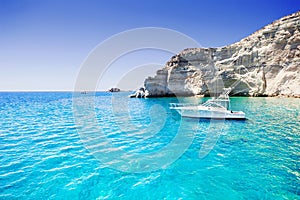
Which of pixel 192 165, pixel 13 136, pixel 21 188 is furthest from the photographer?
pixel 13 136

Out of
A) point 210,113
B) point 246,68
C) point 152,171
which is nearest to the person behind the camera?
point 152,171

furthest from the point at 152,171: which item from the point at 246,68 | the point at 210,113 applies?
the point at 246,68

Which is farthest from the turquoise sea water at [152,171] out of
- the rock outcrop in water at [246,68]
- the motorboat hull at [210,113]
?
the rock outcrop in water at [246,68]

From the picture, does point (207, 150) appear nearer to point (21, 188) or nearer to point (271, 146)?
point (271, 146)

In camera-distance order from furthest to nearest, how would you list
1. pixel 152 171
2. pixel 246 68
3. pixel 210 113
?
pixel 246 68
pixel 210 113
pixel 152 171

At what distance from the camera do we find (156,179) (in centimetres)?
722

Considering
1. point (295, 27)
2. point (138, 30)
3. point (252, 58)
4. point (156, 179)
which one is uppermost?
point (295, 27)

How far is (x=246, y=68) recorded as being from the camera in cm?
5406

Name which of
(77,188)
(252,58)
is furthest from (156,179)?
(252,58)

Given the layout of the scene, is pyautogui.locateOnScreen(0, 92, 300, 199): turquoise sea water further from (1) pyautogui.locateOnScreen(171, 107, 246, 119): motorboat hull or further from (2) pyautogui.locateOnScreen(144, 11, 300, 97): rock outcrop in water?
(2) pyautogui.locateOnScreen(144, 11, 300, 97): rock outcrop in water

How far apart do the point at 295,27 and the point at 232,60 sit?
17.3 m

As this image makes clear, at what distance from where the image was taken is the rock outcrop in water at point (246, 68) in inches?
1809

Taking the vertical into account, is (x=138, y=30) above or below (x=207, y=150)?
above

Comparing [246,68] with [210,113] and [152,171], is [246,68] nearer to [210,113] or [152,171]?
[210,113]
